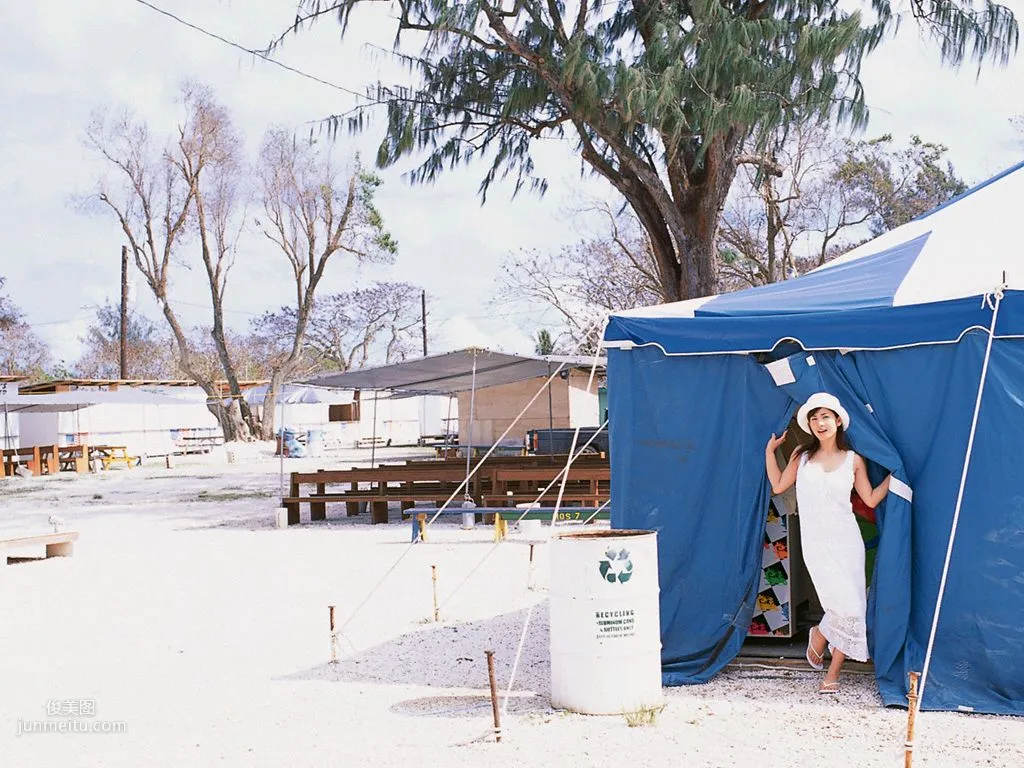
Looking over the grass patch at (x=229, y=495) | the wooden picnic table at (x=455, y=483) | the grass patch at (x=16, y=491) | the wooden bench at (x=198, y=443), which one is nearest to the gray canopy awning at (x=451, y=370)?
the wooden picnic table at (x=455, y=483)

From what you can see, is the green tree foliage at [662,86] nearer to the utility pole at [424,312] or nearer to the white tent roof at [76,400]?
the white tent roof at [76,400]

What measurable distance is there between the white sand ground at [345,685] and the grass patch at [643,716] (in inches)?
2.0

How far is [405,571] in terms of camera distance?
1059 cm

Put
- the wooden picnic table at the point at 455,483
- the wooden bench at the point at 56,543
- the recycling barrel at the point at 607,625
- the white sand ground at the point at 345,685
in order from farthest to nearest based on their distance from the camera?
the wooden picnic table at the point at 455,483 < the wooden bench at the point at 56,543 < the recycling barrel at the point at 607,625 < the white sand ground at the point at 345,685

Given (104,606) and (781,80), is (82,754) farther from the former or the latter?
(781,80)

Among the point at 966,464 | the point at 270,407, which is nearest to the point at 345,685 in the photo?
the point at 966,464

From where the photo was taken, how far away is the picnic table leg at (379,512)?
15.5 m

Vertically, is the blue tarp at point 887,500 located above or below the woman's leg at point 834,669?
above

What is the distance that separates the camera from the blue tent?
5.42 m

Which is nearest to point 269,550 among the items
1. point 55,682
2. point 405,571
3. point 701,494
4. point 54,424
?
point 405,571

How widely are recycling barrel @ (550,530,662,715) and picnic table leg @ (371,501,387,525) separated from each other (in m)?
10.4

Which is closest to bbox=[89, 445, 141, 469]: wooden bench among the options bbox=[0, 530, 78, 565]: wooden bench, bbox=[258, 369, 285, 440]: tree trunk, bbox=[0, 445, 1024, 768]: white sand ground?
bbox=[258, 369, 285, 440]: tree trunk

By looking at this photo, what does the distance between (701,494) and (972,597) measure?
148 centimetres

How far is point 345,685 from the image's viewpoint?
6.15m
